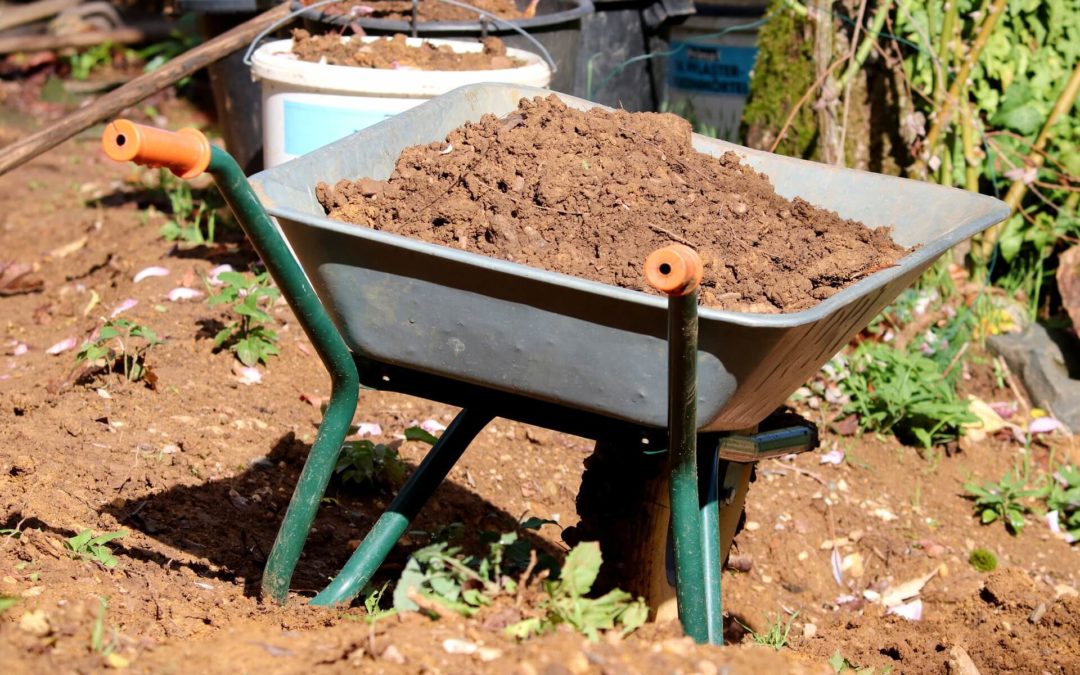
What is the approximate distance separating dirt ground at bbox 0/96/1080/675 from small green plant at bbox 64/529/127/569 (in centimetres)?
2

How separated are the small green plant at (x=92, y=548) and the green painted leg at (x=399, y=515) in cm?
43

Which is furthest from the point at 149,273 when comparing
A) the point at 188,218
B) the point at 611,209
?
the point at 611,209

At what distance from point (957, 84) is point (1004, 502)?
1616 mm

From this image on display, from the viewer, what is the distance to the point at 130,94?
3.66 meters

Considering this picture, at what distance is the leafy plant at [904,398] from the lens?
367 cm

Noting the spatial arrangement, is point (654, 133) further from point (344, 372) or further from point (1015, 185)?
point (1015, 185)

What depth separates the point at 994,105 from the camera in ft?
14.3

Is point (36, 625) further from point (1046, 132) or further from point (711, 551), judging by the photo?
point (1046, 132)

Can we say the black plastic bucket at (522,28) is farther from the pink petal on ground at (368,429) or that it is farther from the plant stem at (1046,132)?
the plant stem at (1046,132)

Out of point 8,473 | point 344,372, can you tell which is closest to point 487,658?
point 344,372

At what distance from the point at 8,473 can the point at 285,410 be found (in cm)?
88

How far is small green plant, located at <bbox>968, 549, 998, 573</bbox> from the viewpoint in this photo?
3221 millimetres

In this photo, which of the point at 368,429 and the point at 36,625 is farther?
the point at 368,429

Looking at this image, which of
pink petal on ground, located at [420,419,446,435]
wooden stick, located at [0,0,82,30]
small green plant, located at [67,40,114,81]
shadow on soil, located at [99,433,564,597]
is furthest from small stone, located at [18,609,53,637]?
wooden stick, located at [0,0,82,30]
